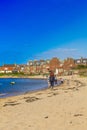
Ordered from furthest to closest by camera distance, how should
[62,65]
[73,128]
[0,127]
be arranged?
[62,65]
[0,127]
[73,128]

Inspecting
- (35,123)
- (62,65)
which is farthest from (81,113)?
(62,65)

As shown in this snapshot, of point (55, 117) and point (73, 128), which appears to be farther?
point (55, 117)

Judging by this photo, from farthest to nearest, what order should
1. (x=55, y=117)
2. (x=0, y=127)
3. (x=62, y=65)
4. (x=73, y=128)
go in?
1. (x=62, y=65)
2. (x=55, y=117)
3. (x=0, y=127)
4. (x=73, y=128)

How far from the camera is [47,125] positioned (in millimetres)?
11414

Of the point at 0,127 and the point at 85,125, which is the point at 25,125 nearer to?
the point at 0,127

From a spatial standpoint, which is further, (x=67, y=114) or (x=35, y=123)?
(x=67, y=114)

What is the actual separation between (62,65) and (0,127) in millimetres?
185036

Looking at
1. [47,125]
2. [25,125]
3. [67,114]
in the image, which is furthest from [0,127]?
[67,114]

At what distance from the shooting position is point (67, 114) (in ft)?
44.9

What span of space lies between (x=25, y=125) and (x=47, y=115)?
7.65 ft

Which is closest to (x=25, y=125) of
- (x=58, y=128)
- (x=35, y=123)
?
(x=35, y=123)

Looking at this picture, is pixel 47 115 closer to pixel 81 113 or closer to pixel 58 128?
pixel 81 113

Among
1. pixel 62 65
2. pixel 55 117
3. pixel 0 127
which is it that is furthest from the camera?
pixel 62 65

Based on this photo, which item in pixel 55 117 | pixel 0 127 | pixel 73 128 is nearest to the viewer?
pixel 73 128
